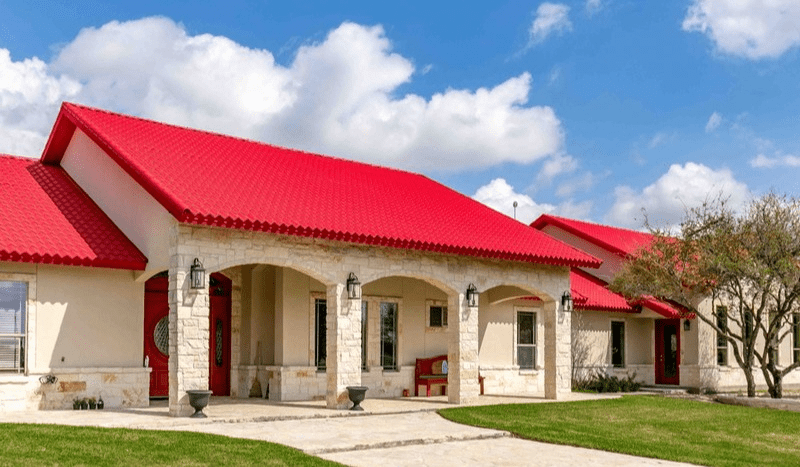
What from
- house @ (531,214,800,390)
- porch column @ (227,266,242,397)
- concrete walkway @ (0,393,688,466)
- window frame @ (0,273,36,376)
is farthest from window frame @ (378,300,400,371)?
window frame @ (0,273,36,376)

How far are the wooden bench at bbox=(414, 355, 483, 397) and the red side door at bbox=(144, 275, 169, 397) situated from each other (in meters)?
5.97

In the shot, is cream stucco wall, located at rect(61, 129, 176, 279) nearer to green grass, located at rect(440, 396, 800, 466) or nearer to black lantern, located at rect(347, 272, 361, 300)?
black lantern, located at rect(347, 272, 361, 300)

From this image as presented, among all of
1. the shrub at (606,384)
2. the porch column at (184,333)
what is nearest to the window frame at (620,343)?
the shrub at (606,384)

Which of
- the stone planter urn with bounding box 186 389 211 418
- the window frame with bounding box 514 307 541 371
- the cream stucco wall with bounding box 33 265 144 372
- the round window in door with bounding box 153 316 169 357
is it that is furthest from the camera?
the window frame with bounding box 514 307 541 371

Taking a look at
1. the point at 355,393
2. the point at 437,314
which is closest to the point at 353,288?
the point at 355,393

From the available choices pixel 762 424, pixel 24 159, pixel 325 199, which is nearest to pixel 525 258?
pixel 325 199

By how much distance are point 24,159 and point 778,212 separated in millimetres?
18458

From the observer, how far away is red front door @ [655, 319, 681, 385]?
2842 cm

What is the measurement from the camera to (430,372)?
827 inches

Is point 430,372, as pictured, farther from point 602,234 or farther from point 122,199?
point 602,234

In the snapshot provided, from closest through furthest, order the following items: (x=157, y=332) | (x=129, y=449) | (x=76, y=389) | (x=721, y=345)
A: (x=129, y=449), (x=76, y=389), (x=157, y=332), (x=721, y=345)

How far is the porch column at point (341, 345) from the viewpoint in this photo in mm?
16750

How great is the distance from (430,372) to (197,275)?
8.02 meters

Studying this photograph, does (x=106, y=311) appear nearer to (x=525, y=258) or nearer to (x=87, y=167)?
(x=87, y=167)
